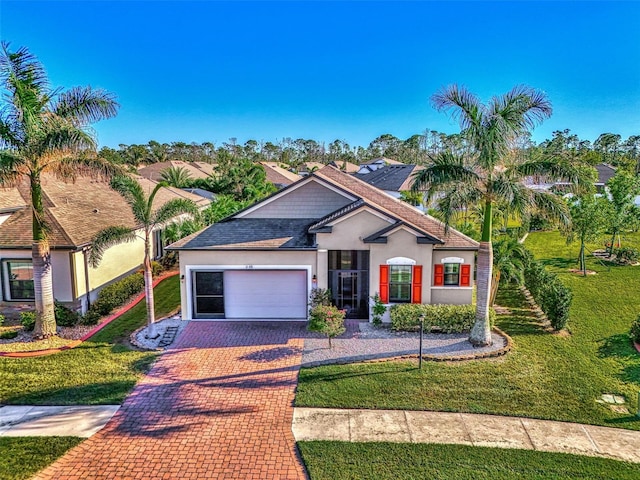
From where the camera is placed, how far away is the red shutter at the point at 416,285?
17141mm

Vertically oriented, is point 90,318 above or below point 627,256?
below

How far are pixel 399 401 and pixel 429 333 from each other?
5384mm

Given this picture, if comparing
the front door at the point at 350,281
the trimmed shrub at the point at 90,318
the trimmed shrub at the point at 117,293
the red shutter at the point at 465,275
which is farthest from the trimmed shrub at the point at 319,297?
the trimmed shrub at the point at 117,293

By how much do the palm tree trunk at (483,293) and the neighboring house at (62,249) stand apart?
15.4 metres

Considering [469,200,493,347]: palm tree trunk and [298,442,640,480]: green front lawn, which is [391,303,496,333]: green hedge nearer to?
[469,200,493,347]: palm tree trunk

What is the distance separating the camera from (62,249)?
710 inches

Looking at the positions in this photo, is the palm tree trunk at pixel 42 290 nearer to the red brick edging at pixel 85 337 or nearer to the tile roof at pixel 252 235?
the red brick edging at pixel 85 337

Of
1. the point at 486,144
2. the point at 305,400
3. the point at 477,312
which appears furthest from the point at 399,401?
the point at 486,144

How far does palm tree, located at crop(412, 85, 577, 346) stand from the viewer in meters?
13.8

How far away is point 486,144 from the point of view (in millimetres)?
13789

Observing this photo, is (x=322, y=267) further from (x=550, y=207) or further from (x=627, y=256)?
(x=627, y=256)

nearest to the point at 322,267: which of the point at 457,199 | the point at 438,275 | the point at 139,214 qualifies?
the point at 438,275

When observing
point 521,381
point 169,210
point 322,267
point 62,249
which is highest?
point 169,210

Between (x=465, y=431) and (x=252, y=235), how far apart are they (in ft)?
36.2
